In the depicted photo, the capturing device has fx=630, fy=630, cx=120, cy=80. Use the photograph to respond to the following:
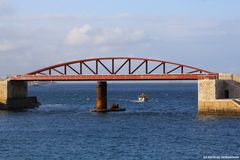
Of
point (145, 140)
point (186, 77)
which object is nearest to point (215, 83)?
point (186, 77)

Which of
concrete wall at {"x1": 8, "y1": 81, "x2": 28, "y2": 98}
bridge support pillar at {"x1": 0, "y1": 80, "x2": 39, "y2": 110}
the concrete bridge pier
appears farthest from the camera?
concrete wall at {"x1": 8, "y1": 81, "x2": 28, "y2": 98}

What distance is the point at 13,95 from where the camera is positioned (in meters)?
119

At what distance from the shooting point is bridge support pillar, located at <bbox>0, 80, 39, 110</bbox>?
384 ft

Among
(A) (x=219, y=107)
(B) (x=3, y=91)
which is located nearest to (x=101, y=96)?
(B) (x=3, y=91)

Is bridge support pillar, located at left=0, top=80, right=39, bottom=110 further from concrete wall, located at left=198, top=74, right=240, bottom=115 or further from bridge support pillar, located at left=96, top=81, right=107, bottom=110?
concrete wall, located at left=198, top=74, right=240, bottom=115

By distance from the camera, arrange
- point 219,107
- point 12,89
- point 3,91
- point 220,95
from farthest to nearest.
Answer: point 12,89, point 3,91, point 220,95, point 219,107

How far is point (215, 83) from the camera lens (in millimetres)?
94500

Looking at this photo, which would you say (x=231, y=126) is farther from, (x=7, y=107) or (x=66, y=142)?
(x=7, y=107)

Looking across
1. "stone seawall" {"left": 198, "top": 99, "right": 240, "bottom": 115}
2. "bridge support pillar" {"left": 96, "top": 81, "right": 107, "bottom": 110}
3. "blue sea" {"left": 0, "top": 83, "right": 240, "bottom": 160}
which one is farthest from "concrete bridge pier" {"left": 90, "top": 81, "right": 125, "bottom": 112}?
"stone seawall" {"left": 198, "top": 99, "right": 240, "bottom": 115}

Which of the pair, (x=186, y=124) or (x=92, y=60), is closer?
(x=186, y=124)

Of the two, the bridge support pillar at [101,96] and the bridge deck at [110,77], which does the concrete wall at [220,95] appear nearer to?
the bridge deck at [110,77]

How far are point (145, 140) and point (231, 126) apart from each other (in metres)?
15.9

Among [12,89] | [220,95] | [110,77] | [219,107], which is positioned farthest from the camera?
[12,89]

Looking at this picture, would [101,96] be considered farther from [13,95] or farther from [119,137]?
[119,137]
